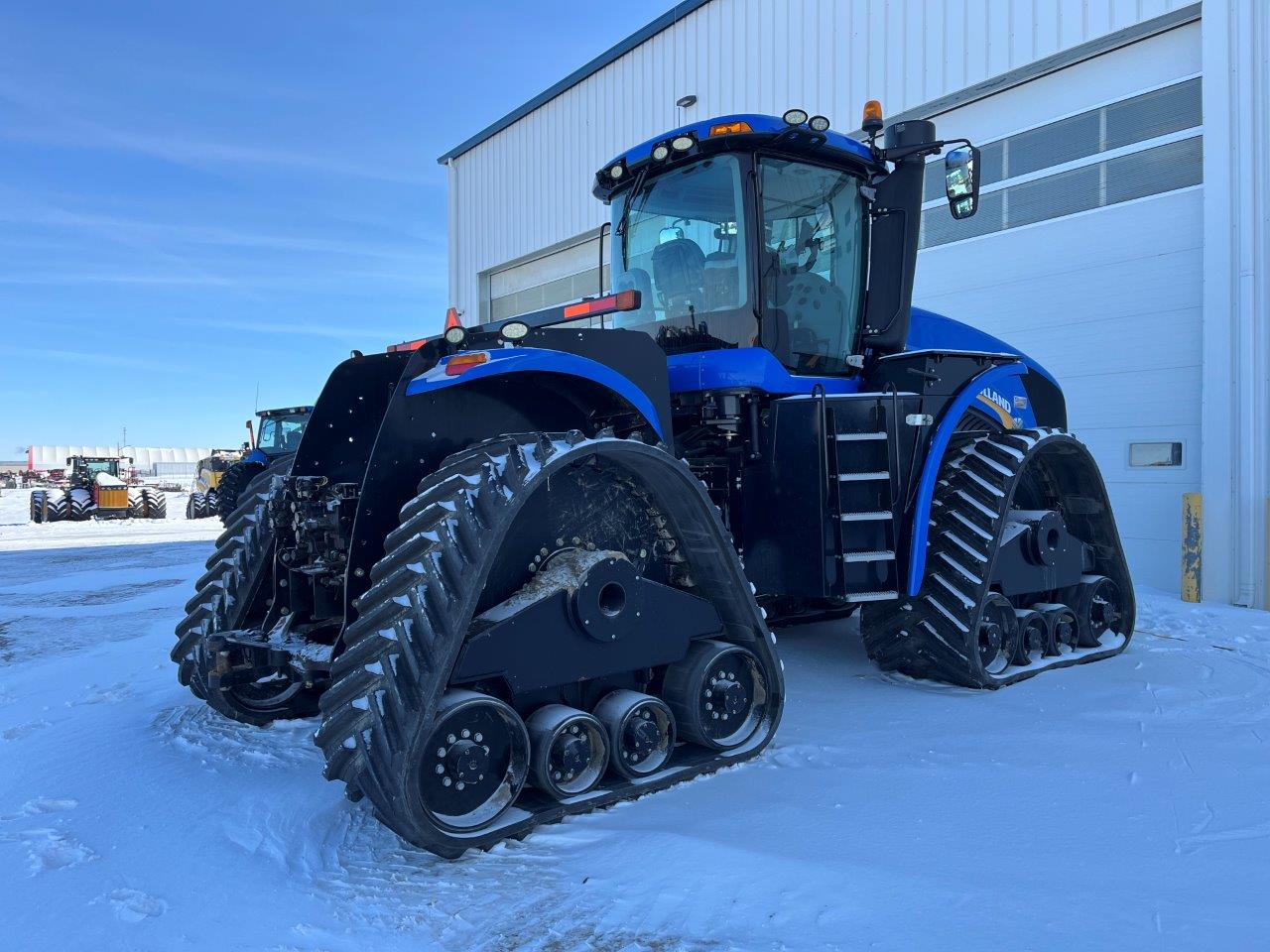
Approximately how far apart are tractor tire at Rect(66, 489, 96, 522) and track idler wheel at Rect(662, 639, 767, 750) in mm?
27552

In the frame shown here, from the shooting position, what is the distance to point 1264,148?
8.20 metres

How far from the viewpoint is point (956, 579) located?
4992 mm

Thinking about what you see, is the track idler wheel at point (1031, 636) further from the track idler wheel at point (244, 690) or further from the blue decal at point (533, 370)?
the track idler wheel at point (244, 690)

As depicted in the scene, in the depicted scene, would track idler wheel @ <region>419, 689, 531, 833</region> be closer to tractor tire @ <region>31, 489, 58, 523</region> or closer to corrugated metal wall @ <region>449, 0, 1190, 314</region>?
corrugated metal wall @ <region>449, 0, 1190, 314</region>

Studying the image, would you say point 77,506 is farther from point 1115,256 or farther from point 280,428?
point 1115,256

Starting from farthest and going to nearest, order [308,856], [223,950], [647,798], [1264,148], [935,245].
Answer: [935,245] < [1264,148] < [647,798] < [308,856] < [223,950]

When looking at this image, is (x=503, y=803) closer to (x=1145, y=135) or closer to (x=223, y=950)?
(x=223, y=950)

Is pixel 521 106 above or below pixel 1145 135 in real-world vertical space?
above

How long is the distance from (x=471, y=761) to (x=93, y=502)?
27.8 m

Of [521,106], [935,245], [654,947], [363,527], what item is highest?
[521,106]

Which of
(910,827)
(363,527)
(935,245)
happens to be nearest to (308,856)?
(363,527)

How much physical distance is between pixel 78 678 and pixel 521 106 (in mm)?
14991

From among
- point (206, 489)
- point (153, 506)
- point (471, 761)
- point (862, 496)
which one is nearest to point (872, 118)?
point (862, 496)

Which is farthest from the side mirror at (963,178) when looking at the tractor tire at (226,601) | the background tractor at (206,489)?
the background tractor at (206,489)
